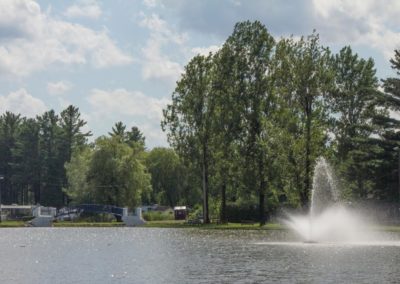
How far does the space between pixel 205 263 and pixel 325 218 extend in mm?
34133

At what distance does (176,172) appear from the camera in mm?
155875

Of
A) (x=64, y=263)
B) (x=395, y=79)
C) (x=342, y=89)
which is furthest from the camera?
(x=342, y=89)

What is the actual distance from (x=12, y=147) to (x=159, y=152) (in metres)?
44.5

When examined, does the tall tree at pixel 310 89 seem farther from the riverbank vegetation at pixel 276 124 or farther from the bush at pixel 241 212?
the bush at pixel 241 212

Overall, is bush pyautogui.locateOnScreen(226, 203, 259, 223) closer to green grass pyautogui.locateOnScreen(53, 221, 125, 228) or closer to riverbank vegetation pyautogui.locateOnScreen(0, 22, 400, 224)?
riverbank vegetation pyautogui.locateOnScreen(0, 22, 400, 224)

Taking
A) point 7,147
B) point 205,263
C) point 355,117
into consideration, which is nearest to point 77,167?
point 7,147

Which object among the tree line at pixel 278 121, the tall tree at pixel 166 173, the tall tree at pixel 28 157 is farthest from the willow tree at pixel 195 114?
the tall tree at pixel 28 157

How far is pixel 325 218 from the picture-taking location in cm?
7269

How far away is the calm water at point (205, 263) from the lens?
109 ft

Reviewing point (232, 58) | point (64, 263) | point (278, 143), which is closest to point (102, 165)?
point (232, 58)

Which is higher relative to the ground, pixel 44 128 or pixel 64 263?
pixel 44 128

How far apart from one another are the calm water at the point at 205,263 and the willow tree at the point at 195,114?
133 ft

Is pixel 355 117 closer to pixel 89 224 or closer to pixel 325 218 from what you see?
pixel 325 218

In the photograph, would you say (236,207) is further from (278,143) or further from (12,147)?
(12,147)
